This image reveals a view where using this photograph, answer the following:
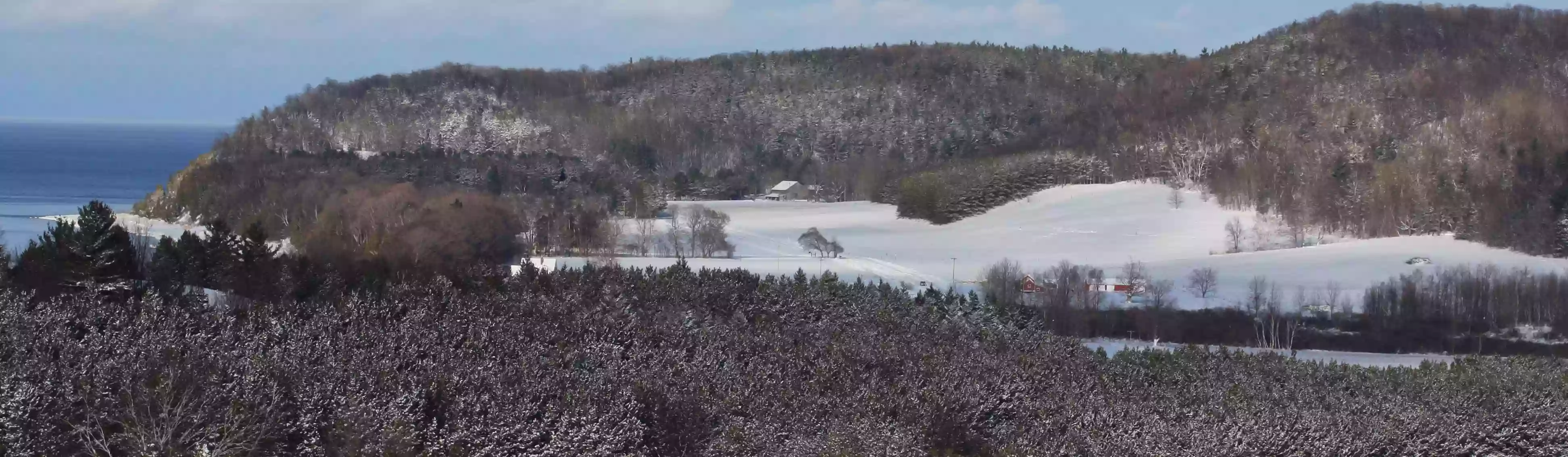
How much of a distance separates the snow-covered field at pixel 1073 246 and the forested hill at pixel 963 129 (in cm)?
356

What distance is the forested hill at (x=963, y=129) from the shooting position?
72812mm

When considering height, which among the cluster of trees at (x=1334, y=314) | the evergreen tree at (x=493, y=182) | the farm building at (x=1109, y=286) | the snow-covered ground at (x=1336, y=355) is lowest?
the snow-covered ground at (x=1336, y=355)

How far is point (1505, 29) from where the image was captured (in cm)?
13338

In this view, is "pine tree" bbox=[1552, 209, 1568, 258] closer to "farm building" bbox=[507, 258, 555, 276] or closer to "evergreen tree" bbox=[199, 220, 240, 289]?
"farm building" bbox=[507, 258, 555, 276]

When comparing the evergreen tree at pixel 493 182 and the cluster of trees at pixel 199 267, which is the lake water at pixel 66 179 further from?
the evergreen tree at pixel 493 182

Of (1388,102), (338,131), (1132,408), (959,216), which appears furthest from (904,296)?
(338,131)

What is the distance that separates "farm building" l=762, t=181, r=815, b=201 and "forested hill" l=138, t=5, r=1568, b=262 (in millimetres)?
2115

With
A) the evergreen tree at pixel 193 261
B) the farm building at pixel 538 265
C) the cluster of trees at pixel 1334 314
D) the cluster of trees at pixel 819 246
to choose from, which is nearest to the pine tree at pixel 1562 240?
the cluster of trees at pixel 1334 314

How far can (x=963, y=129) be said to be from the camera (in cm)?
13700

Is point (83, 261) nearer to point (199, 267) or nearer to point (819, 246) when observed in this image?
point (199, 267)

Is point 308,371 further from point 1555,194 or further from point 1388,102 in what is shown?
point 1388,102

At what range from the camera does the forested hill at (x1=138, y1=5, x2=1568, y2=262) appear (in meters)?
72.8

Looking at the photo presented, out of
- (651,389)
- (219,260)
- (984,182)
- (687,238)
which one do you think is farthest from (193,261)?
(984,182)

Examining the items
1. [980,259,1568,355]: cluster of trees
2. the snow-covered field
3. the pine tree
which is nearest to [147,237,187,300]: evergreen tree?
[980,259,1568,355]: cluster of trees
